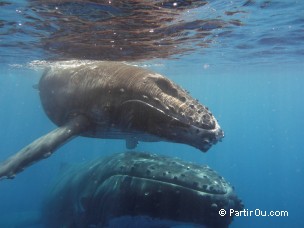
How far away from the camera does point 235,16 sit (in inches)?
560

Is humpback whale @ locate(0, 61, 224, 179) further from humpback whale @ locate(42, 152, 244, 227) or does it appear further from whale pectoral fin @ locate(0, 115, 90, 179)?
humpback whale @ locate(42, 152, 244, 227)

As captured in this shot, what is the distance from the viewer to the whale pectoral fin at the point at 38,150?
6.77 meters

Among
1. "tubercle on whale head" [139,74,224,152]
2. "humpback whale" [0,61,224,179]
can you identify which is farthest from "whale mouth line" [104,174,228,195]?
"tubercle on whale head" [139,74,224,152]

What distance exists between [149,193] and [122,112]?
1.92 metres

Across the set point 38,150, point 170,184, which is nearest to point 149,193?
point 170,184

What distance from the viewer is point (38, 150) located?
6801 mm

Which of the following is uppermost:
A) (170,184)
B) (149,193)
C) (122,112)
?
(122,112)

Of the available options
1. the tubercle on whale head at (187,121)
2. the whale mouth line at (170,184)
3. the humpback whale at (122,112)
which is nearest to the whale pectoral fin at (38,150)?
the humpback whale at (122,112)

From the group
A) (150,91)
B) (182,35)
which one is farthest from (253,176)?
(150,91)

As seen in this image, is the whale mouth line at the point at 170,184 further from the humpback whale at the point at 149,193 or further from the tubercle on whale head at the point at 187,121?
the tubercle on whale head at the point at 187,121

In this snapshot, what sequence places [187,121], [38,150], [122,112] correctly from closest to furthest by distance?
[187,121]
[38,150]
[122,112]

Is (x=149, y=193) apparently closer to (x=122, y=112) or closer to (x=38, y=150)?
(x=122, y=112)

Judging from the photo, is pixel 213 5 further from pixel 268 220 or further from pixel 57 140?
pixel 268 220

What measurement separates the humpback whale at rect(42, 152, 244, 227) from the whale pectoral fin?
1733mm
